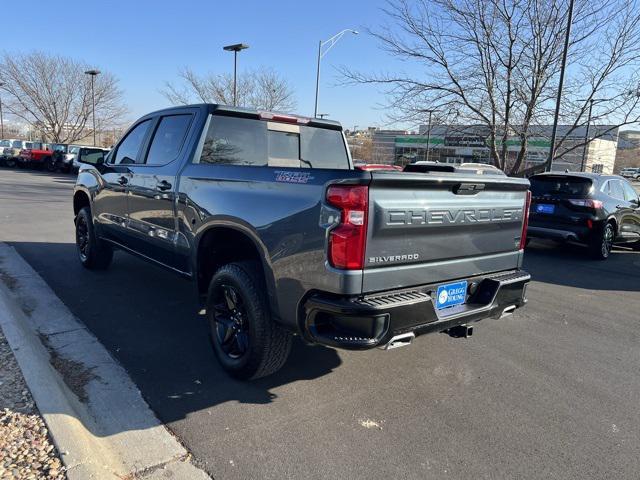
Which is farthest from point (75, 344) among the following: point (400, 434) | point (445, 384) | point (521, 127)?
point (521, 127)

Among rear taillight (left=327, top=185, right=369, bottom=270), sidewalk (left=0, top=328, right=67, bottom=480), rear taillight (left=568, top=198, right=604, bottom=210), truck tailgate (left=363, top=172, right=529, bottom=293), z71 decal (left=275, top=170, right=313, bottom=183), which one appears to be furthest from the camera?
rear taillight (left=568, top=198, right=604, bottom=210)

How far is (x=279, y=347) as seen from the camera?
331 centimetres

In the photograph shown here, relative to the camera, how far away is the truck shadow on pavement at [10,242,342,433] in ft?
10.9

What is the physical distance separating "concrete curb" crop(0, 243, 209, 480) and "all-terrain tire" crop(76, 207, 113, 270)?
5.01 feet

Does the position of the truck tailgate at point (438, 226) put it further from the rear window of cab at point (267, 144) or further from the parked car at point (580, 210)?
the parked car at point (580, 210)

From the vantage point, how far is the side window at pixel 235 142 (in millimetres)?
4176

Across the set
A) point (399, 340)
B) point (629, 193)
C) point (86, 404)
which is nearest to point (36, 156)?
point (629, 193)

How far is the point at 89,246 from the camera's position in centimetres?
617

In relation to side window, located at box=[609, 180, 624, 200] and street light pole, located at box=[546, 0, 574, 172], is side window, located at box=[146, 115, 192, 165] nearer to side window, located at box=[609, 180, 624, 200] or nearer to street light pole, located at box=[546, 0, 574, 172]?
side window, located at box=[609, 180, 624, 200]

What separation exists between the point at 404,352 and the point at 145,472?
2.33 m

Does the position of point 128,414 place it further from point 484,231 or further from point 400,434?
point 484,231

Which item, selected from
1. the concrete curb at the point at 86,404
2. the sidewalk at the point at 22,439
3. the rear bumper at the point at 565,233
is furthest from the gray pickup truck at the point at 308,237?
the rear bumper at the point at 565,233

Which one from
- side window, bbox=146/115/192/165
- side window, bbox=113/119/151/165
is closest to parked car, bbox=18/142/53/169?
side window, bbox=113/119/151/165

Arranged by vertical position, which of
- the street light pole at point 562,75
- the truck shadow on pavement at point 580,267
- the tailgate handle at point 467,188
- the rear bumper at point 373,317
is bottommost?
the truck shadow on pavement at point 580,267
